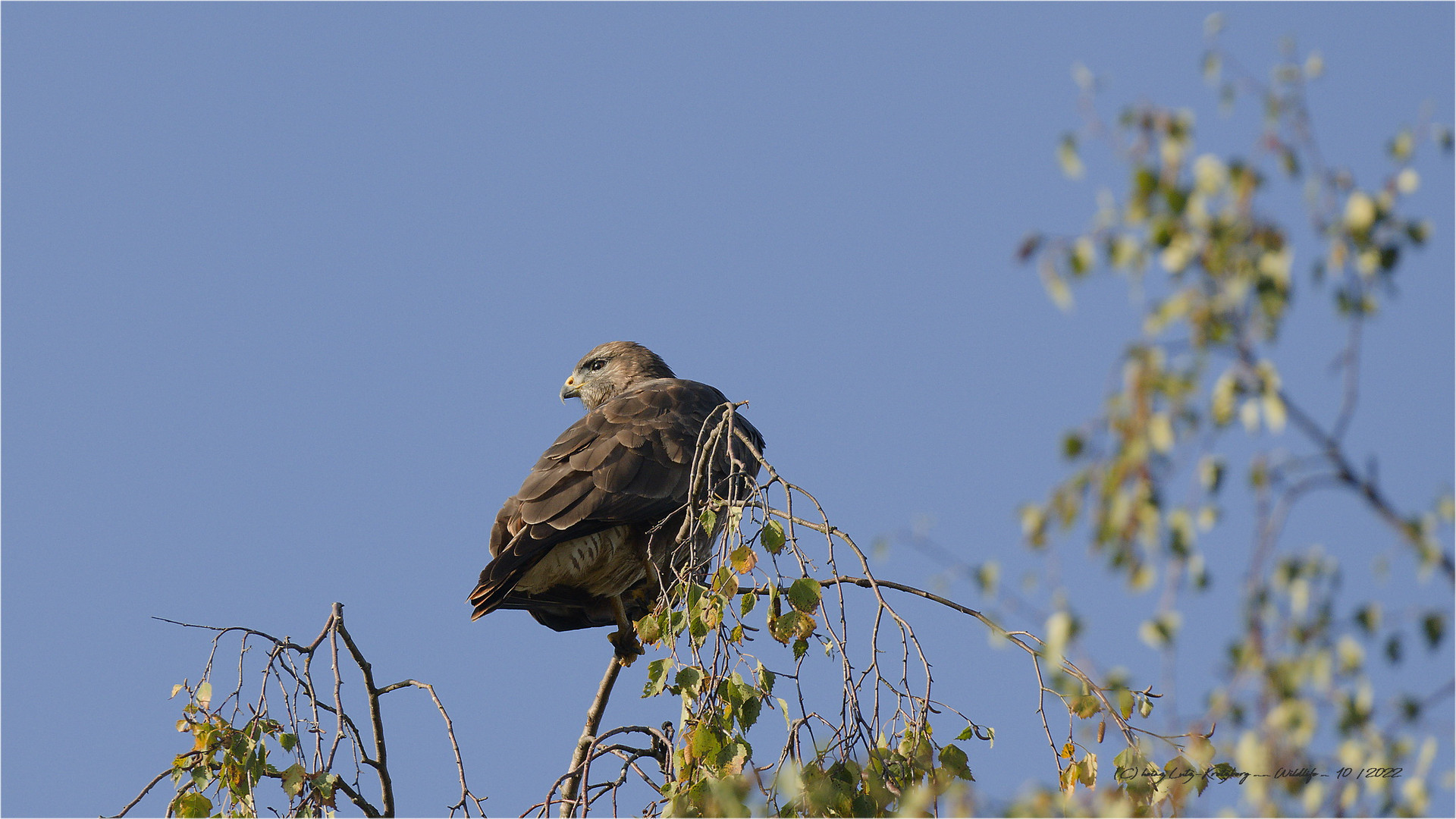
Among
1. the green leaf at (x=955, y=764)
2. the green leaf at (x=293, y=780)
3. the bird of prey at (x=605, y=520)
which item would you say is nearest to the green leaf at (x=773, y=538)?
the green leaf at (x=955, y=764)

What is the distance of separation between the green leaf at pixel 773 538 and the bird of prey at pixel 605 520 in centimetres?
181

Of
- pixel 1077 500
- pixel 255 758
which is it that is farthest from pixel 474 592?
pixel 1077 500

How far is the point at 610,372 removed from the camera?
27.5 ft

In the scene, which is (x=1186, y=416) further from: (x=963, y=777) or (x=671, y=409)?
(x=671, y=409)

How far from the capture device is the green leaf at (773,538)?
10.9ft

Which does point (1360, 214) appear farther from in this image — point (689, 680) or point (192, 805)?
point (192, 805)

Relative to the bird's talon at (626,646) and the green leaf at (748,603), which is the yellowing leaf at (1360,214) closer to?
the green leaf at (748,603)

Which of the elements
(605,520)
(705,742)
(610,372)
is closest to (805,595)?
(705,742)

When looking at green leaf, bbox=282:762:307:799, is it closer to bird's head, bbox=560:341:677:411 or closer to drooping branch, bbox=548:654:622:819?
drooping branch, bbox=548:654:622:819

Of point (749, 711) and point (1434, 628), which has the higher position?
point (749, 711)

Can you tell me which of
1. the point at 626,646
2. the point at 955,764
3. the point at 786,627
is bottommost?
the point at 955,764

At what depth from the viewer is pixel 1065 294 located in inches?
86.4

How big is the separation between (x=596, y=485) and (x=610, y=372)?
2809 millimetres

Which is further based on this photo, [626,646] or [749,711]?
[626,646]
